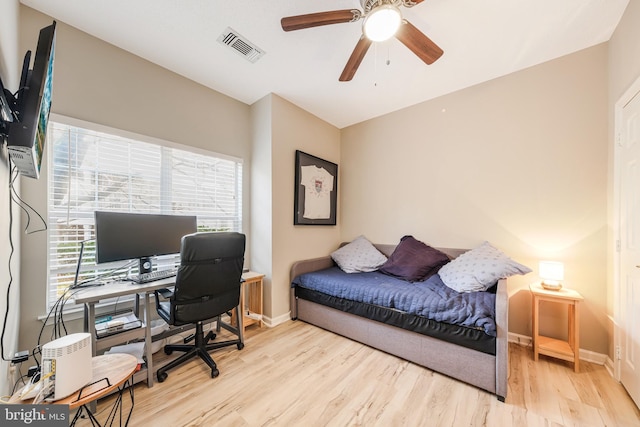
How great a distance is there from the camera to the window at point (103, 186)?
1779mm

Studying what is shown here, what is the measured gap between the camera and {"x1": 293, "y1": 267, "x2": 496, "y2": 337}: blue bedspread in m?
1.74

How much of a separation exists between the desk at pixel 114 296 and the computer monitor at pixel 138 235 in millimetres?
225

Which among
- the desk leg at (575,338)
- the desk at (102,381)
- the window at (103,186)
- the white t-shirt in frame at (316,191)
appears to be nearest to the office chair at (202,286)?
the desk at (102,381)

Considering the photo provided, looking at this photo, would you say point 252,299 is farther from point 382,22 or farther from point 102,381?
point 382,22

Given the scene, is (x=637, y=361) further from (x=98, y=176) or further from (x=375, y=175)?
(x=98, y=176)

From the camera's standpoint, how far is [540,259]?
225cm

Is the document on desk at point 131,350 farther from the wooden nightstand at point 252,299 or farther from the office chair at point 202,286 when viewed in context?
the wooden nightstand at point 252,299

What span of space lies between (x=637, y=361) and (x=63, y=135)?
4.22 m

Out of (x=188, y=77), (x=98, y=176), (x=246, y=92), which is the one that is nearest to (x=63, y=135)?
(x=98, y=176)

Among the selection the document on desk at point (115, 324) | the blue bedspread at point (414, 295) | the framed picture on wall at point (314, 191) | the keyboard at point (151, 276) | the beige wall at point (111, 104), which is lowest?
the document on desk at point (115, 324)

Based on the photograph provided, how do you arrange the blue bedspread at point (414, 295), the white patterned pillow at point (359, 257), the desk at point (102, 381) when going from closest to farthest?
the desk at point (102, 381), the blue bedspread at point (414, 295), the white patterned pillow at point (359, 257)

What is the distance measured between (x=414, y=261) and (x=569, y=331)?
134 centimetres

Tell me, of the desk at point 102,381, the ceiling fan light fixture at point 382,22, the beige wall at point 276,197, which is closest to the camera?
the desk at point 102,381

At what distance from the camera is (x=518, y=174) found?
2.39m
